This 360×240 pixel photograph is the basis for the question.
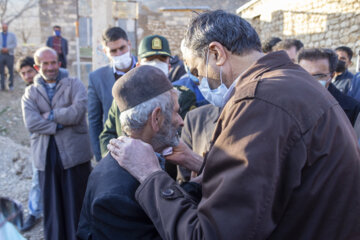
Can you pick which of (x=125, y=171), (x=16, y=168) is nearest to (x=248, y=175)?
(x=125, y=171)

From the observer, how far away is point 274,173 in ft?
3.49

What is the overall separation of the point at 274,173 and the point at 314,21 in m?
8.48

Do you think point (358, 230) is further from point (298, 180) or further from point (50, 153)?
point (50, 153)

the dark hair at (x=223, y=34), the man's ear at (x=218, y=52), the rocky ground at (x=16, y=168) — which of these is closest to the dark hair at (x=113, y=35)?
the dark hair at (x=223, y=34)

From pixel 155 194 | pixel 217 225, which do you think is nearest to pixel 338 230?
pixel 217 225

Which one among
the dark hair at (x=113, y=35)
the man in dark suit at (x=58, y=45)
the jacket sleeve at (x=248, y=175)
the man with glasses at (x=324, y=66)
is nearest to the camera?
the jacket sleeve at (x=248, y=175)

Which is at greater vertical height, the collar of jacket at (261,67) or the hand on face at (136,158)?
the collar of jacket at (261,67)

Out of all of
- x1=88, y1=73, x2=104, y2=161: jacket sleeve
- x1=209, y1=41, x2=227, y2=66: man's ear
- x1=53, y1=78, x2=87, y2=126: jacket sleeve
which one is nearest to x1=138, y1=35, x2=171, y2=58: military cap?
x1=88, y1=73, x2=104, y2=161: jacket sleeve

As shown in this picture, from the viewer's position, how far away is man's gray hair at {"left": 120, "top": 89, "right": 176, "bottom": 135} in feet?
5.57

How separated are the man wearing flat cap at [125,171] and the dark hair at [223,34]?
32 cm

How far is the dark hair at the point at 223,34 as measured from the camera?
1.52m

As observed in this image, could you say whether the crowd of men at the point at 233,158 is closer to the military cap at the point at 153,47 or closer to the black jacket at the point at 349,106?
the military cap at the point at 153,47

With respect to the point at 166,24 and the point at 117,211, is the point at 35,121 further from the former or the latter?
the point at 166,24

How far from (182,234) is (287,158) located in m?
0.48
